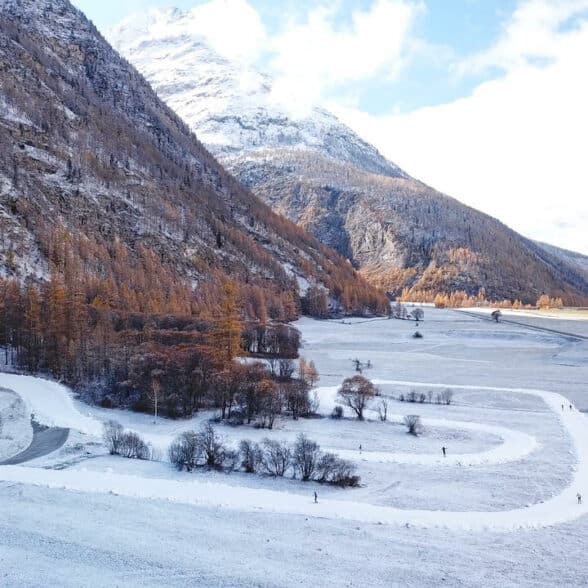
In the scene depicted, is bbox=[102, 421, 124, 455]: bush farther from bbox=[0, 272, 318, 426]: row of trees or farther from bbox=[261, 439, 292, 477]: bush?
bbox=[261, 439, 292, 477]: bush

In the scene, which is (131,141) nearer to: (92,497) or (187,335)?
(187,335)

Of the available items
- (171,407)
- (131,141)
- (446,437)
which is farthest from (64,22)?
(446,437)

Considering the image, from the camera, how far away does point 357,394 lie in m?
58.7

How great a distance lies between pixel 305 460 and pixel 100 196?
115 meters

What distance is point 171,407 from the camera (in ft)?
185

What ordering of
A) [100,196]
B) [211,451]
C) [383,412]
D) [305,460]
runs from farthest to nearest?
[100,196], [383,412], [211,451], [305,460]

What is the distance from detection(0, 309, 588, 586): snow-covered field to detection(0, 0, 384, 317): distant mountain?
2312 inches

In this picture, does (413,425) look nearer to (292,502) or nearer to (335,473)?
(335,473)

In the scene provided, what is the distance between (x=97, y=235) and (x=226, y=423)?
284 feet

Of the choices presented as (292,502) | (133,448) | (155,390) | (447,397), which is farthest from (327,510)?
(447,397)

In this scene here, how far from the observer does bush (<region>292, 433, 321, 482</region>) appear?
37500 millimetres

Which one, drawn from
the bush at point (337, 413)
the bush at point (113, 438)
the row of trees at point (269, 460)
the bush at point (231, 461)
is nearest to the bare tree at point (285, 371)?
the bush at point (337, 413)

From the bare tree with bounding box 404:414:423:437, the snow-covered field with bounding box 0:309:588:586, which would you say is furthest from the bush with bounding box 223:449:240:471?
the bare tree with bounding box 404:414:423:437

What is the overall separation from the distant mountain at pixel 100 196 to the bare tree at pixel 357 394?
5202 cm
